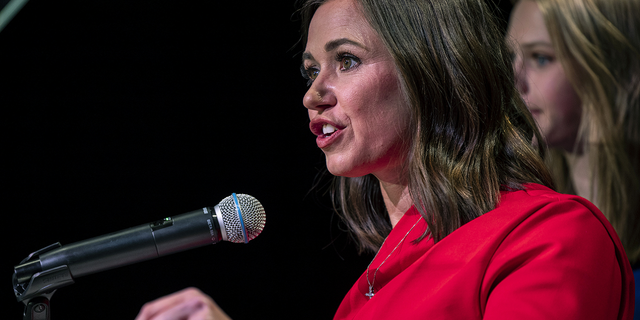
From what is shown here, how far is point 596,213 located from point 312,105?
76cm

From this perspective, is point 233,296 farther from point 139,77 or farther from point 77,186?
point 139,77

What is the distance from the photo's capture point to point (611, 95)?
6.52ft

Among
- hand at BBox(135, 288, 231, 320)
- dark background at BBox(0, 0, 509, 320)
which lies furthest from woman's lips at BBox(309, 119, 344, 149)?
dark background at BBox(0, 0, 509, 320)

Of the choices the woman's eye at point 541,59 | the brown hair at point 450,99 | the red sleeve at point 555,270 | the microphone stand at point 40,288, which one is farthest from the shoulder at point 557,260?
the woman's eye at point 541,59

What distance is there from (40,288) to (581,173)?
2039 mm

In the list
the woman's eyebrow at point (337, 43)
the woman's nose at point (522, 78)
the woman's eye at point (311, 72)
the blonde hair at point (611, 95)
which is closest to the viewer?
the woman's eyebrow at point (337, 43)

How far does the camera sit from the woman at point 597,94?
1969mm

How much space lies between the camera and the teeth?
1379 millimetres

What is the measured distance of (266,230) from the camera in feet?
7.81

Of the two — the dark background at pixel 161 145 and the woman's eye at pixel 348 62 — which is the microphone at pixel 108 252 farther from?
the dark background at pixel 161 145

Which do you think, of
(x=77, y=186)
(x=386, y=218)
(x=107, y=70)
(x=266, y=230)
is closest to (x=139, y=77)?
(x=107, y=70)

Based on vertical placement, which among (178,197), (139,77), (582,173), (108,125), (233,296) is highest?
(139,77)

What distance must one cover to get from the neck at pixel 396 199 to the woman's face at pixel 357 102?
2.4 inches

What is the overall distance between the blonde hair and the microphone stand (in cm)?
194
